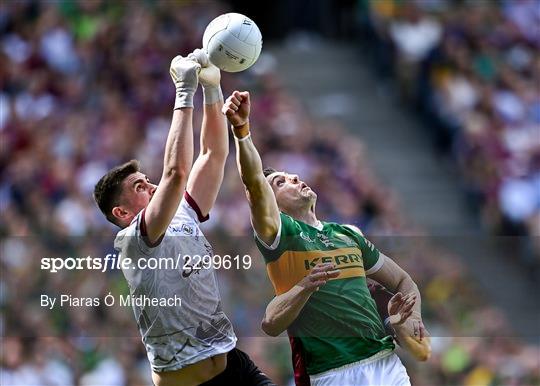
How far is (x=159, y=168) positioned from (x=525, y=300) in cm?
482

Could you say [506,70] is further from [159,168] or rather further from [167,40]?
[159,168]

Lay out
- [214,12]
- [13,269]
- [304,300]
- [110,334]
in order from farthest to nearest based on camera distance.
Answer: [214,12], [13,269], [110,334], [304,300]

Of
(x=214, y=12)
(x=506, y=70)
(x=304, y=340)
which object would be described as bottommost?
(x=506, y=70)

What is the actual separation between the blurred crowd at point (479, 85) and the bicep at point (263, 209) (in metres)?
9.21

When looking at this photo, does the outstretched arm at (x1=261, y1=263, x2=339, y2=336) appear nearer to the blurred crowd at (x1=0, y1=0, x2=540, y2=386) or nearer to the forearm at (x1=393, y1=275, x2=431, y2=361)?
the forearm at (x1=393, y1=275, x2=431, y2=361)

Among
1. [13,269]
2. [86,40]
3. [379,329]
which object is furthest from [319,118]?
[379,329]

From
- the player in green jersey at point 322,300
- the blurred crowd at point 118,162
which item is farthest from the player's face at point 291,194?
the blurred crowd at point 118,162

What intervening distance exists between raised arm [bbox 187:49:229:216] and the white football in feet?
0.42

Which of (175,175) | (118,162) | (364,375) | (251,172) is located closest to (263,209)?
(251,172)

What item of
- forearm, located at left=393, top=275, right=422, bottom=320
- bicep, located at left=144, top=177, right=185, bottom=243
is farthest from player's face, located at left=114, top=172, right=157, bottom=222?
forearm, located at left=393, top=275, right=422, bottom=320

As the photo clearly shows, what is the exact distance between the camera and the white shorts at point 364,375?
8375 mm

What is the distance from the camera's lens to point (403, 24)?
19.7 metres

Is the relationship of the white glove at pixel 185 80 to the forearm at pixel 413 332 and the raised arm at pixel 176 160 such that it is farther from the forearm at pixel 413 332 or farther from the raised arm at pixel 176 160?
the forearm at pixel 413 332

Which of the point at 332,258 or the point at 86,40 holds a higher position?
the point at 332,258
